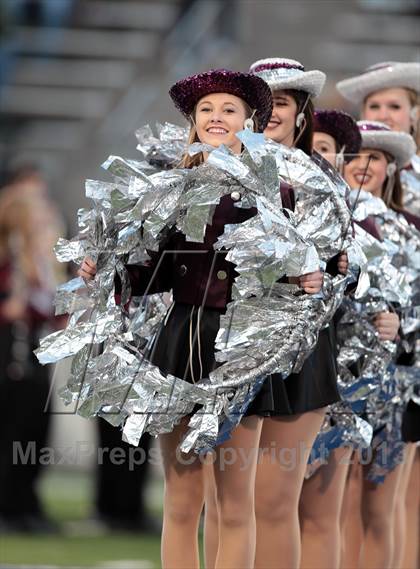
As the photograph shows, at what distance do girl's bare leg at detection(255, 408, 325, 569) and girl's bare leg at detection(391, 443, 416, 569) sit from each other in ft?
2.91

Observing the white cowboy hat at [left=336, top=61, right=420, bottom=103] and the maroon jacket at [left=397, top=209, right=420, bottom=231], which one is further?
the white cowboy hat at [left=336, top=61, right=420, bottom=103]

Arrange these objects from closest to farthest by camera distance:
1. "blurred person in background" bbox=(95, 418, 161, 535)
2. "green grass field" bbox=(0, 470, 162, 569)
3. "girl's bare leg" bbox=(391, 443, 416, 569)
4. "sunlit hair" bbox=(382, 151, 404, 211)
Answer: "girl's bare leg" bbox=(391, 443, 416, 569) → "sunlit hair" bbox=(382, 151, 404, 211) → "green grass field" bbox=(0, 470, 162, 569) → "blurred person in background" bbox=(95, 418, 161, 535)

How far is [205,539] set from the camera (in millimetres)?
4109

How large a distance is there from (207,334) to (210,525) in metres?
0.64

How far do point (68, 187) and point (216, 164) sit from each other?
740 cm

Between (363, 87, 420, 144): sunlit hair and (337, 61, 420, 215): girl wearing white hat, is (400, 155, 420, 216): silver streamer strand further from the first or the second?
(363, 87, 420, 144): sunlit hair

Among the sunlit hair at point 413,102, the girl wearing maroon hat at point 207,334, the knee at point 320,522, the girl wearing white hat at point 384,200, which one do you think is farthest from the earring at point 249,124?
the sunlit hair at point 413,102

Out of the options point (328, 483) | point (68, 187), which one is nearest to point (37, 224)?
point (328, 483)

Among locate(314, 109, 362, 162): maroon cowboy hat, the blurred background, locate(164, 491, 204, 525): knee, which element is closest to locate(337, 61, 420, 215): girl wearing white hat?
locate(314, 109, 362, 162): maroon cowboy hat

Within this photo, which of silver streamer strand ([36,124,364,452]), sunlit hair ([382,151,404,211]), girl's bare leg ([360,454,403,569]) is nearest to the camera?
silver streamer strand ([36,124,364,452])

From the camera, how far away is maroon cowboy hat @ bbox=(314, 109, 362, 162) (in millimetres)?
4582

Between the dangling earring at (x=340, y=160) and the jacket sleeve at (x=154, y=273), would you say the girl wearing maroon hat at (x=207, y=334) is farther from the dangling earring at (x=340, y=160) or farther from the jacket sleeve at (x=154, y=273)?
the dangling earring at (x=340, y=160)

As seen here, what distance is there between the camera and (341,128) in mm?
4598

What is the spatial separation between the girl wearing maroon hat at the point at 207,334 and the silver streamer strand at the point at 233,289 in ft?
0.22
